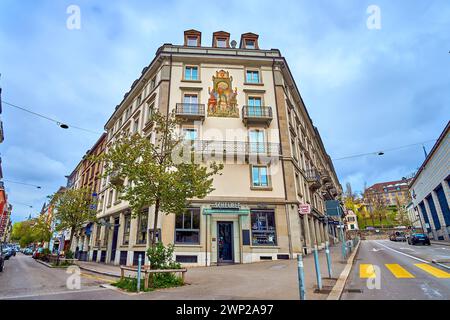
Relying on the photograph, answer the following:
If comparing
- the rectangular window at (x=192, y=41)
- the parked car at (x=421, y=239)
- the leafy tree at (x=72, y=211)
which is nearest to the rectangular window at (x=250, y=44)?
the rectangular window at (x=192, y=41)

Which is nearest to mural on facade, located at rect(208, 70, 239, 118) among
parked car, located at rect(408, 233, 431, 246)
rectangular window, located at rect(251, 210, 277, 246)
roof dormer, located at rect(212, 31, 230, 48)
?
roof dormer, located at rect(212, 31, 230, 48)

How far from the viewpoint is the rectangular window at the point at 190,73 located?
69.1 ft

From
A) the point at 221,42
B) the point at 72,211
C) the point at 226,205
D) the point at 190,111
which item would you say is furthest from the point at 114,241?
the point at 221,42

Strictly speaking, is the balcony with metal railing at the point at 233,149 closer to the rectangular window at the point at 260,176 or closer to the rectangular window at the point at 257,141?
the rectangular window at the point at 257,141

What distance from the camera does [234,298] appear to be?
6.22m

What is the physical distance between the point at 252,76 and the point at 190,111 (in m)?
6.44

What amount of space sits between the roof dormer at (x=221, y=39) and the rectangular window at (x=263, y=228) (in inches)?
594

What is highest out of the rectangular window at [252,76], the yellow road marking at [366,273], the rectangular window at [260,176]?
the rectangular window at [252,76]

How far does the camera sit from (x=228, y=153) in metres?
18.4

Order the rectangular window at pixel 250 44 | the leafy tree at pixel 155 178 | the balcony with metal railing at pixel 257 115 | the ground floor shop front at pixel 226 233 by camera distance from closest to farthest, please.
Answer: the leafy tree at pixel 155 178 → the ground floor shop front at pixel 226 233 → the balcony with metal railing at pixel 257 115 → the rectangular window at pixel 250 44

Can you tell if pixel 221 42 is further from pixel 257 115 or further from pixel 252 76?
pixel 257 115

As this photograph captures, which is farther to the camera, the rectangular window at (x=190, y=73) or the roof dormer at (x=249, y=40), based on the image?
the roof dormer at (x=249, y=40)

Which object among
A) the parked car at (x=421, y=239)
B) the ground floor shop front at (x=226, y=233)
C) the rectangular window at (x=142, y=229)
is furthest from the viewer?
the parked car at (x=421, y=239)
